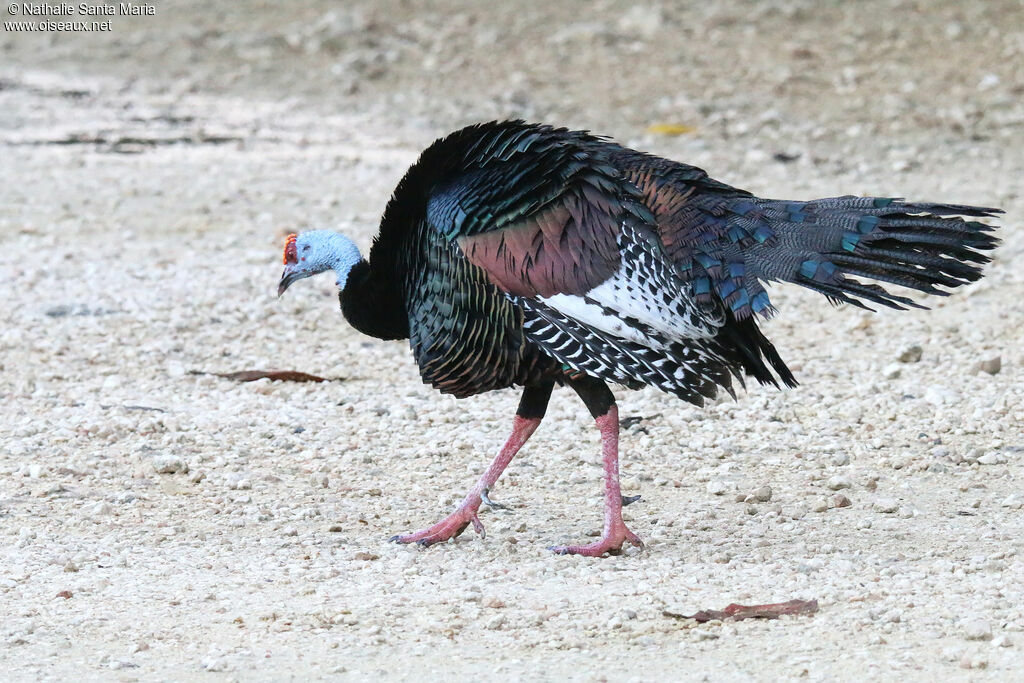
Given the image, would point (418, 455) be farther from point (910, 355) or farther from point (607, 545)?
point (910, 355)

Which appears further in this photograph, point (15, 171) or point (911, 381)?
point (15, 171)

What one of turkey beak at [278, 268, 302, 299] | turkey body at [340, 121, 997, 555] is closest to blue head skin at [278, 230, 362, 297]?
turkey beak at [278, 268, 302, 299]

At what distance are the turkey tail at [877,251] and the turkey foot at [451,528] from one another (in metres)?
1.38

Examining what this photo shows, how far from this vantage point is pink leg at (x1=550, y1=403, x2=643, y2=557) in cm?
523

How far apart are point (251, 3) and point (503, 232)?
13935mm

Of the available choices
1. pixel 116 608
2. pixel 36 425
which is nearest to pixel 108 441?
pixel 36 425

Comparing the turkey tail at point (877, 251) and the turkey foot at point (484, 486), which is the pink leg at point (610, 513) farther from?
the turkey tail at point (877, 251)

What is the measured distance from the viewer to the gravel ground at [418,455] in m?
4.39

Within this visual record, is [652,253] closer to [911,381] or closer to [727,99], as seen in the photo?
[911,381]

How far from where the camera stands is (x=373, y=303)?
18.3ft

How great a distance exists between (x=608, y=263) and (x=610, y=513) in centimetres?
88

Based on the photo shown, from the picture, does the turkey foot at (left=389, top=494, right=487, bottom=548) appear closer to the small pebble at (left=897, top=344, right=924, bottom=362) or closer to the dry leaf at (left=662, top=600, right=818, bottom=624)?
the dry leaf at (left=662, top=600, right=818, bottom=624)

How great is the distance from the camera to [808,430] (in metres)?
6.64

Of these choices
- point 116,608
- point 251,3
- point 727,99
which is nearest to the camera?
point 116,608
